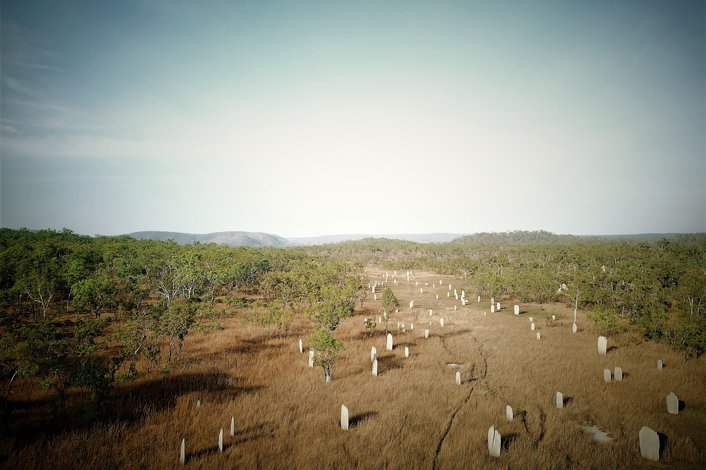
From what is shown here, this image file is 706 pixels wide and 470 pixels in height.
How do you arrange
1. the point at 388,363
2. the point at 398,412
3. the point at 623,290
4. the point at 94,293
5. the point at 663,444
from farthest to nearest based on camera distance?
the point at 623,290 < the point at 94,293 < the point at 388,363 < the point at 398,412 < the point at 663,444

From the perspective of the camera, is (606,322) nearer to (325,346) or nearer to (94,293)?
(325,346)

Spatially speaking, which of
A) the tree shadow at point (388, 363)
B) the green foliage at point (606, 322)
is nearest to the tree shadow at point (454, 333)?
the tree shadow at point (388, 363)

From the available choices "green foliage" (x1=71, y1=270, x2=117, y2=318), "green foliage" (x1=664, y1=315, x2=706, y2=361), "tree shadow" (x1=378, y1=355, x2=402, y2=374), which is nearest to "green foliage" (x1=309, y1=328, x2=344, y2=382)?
"tree shadow" (x1=378, y1=355, x2=402, y2=374)

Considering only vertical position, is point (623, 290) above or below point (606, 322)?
above

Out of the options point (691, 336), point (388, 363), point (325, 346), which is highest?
point (325, 346)

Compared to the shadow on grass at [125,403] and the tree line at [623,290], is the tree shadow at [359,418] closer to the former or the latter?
the shadow on grass at [125,403]

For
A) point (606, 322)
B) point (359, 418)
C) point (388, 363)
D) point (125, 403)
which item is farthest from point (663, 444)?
point (125, 403)
